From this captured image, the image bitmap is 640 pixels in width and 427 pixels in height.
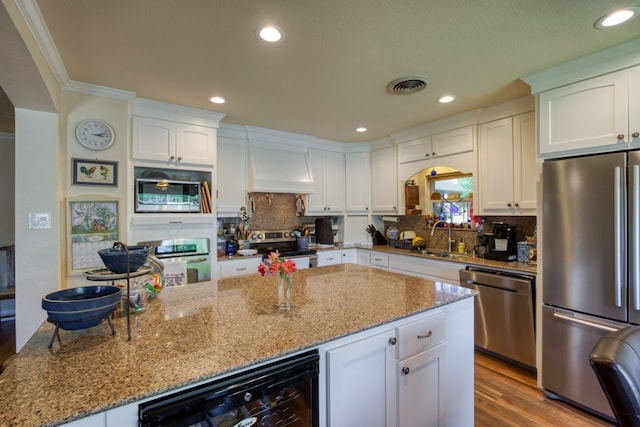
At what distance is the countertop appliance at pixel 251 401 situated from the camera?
2.68 ft

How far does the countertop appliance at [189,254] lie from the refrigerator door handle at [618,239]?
10.8 feet

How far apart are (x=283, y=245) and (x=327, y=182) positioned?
115 cm

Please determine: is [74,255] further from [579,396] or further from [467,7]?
[579,396]

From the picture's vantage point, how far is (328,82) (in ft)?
7.66

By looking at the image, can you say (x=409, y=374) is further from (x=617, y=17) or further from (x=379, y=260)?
(x=379, y=260)

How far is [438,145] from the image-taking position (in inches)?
Answer: 135

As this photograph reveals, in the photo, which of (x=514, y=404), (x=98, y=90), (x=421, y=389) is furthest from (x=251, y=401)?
(x=98, y=90)

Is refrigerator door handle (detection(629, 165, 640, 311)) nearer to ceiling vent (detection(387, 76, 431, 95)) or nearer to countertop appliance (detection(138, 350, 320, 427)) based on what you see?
ceiling vent (detection(387, 76, 431, 95))

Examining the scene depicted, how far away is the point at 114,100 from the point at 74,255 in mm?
1374

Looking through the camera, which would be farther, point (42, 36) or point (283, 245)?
point (283, 245)

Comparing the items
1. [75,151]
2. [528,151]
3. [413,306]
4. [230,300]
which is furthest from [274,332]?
[528,151]

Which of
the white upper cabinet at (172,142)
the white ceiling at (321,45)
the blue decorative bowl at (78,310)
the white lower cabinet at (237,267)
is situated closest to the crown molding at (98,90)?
the white ceiling at (321,45)

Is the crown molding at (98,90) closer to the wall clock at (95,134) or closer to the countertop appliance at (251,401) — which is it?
the wall clock at (95,134)

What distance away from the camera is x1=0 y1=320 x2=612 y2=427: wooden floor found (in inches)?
74.4
